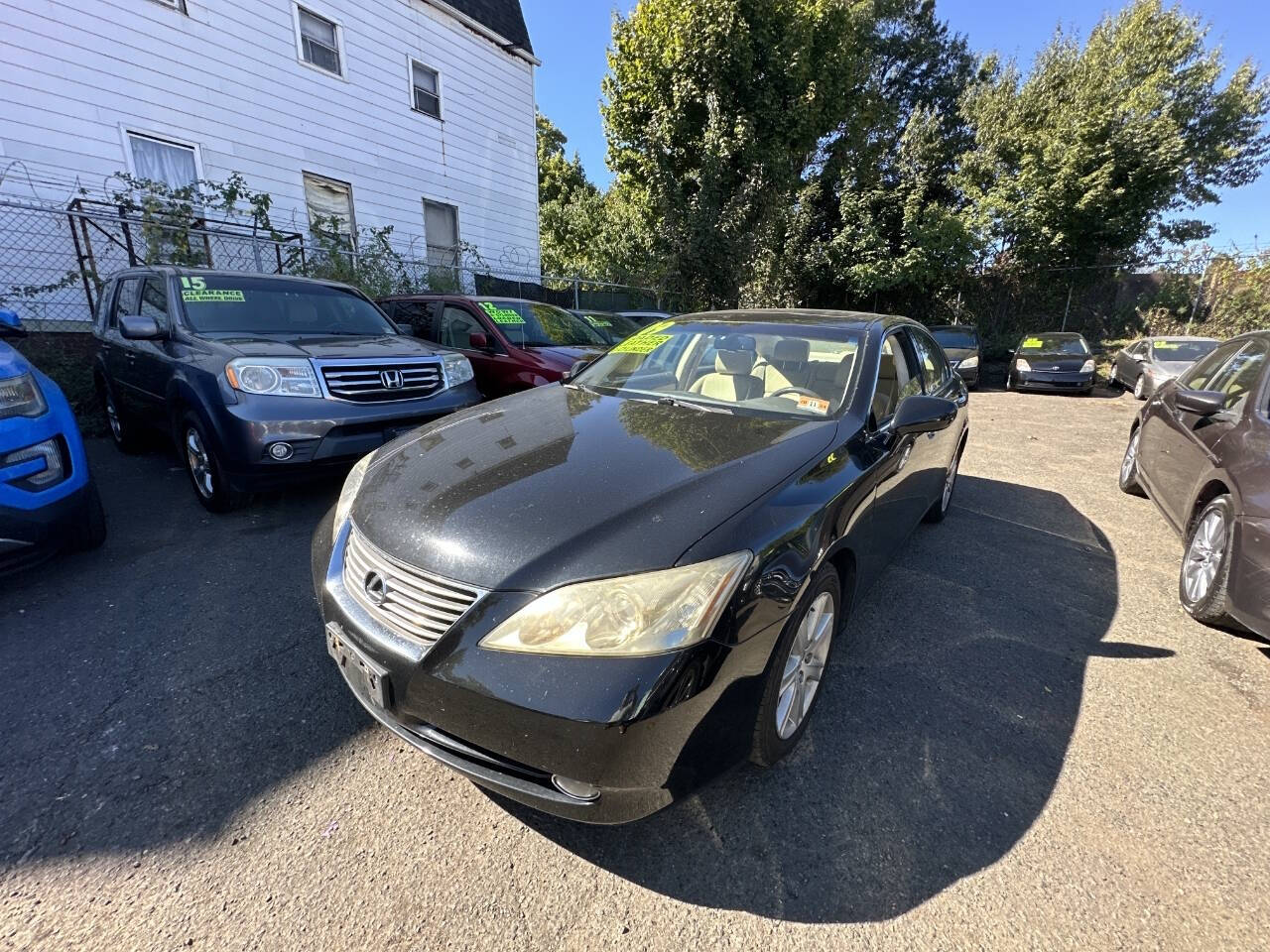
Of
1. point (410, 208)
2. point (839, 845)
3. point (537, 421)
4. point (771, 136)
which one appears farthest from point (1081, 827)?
point (771, 136)

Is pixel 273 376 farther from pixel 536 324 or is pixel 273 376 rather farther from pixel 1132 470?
pixel 1132 470

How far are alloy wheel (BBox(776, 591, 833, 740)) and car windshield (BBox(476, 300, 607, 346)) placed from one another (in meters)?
4.82

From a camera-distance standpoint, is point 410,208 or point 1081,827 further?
point 410,208

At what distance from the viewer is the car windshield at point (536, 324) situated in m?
6.27

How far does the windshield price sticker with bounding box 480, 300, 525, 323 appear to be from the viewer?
629cm

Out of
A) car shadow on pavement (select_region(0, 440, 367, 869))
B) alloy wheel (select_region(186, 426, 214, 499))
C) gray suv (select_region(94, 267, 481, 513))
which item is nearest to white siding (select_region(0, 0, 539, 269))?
gray suv (select_region(94, 267, 481, 513))

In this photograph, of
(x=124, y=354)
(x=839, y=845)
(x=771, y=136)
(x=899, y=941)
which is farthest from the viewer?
(x=771, y=136)

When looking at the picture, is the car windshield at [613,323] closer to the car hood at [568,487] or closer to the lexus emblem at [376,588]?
the car hood at [568,487]

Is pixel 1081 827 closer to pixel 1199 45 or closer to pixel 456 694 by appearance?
pixel 456 694

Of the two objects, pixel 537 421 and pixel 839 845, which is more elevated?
pixel 537 421

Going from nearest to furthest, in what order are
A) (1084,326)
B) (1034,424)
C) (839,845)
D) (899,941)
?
(899,941)
(839,845)
(1034,424)
(1084,326)

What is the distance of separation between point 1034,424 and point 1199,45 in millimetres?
15591

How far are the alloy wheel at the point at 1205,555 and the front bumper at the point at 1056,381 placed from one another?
10442 millimetres

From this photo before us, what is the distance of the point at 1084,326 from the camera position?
622 inches
